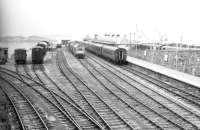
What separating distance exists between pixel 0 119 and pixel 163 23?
8636 cm

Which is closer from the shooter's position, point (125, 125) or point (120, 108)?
point (125, 125)

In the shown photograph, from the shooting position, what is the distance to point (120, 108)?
1630 cm

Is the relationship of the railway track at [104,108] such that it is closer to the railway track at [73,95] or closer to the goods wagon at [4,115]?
the railway track at [73,95]

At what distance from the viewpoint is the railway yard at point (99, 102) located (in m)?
13.4

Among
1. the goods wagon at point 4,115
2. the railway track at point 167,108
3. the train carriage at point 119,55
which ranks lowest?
the railway track at point 167,108

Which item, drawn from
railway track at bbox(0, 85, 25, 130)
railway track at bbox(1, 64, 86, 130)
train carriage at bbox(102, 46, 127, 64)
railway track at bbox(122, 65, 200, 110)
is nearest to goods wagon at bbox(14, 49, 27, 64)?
train carriage at bbox(102, 46, 127, 64)

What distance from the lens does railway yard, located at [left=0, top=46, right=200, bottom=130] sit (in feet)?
44.0

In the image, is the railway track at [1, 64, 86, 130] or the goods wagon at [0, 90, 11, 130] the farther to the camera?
the railway track at [1, 64, 86, 130]

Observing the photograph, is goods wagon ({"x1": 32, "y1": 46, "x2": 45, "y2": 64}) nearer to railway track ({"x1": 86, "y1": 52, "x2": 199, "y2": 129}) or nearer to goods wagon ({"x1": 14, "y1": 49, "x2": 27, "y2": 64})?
goods wagon ({"x1": 14, "y1": 49, "x2": 27, "y2": 64})

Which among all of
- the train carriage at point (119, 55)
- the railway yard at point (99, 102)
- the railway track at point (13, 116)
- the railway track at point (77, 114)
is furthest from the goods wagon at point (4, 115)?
the train carriage at point (119, 55)

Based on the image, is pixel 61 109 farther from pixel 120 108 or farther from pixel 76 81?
pixel 76 81

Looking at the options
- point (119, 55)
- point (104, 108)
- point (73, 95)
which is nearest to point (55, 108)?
point (104, 108)

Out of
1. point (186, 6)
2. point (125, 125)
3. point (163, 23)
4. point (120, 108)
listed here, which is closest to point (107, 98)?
point (120, 108)

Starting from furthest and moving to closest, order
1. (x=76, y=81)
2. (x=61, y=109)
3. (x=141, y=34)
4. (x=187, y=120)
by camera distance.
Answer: (x=141, y=34) → (x=76, y=81) → (x=61, y=109) → (x=187, y=120)
